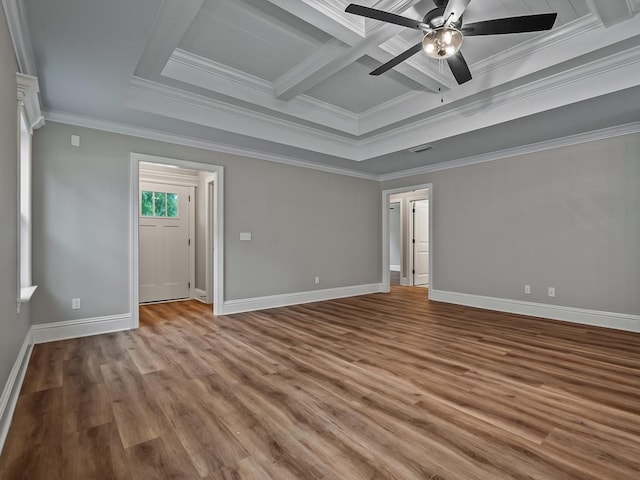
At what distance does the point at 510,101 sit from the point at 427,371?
3193 mm

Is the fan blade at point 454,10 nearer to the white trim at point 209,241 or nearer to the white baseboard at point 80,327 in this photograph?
the white trim at point 209,241

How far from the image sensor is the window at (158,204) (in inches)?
227

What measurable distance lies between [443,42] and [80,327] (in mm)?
4576

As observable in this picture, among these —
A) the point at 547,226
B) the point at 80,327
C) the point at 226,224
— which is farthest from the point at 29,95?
the point at 547,226

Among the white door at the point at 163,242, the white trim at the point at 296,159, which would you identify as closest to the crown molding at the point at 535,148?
the white trim at the point at 296,159

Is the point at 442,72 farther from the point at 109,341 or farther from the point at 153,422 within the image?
the point at 109,341

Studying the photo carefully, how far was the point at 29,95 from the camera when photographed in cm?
266

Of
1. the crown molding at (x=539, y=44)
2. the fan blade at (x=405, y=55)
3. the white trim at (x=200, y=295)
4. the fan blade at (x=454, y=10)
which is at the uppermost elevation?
the crown molding at (x=539, y=44)

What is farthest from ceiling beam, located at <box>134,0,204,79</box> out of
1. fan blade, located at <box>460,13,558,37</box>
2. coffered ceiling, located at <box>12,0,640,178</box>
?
fan blade, located at <box>460,13,558,37</box>

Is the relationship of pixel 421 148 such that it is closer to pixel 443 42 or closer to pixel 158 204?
pixel 443 42

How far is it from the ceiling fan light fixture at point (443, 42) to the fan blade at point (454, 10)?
0.06 meters

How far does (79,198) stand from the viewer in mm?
3760

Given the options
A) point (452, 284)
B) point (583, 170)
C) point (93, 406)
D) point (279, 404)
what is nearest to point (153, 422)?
point (93, 406)

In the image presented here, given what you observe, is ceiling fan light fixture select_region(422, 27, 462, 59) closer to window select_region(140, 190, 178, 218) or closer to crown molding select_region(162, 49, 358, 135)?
crown molding select_region(162, 49, 358, 135)
